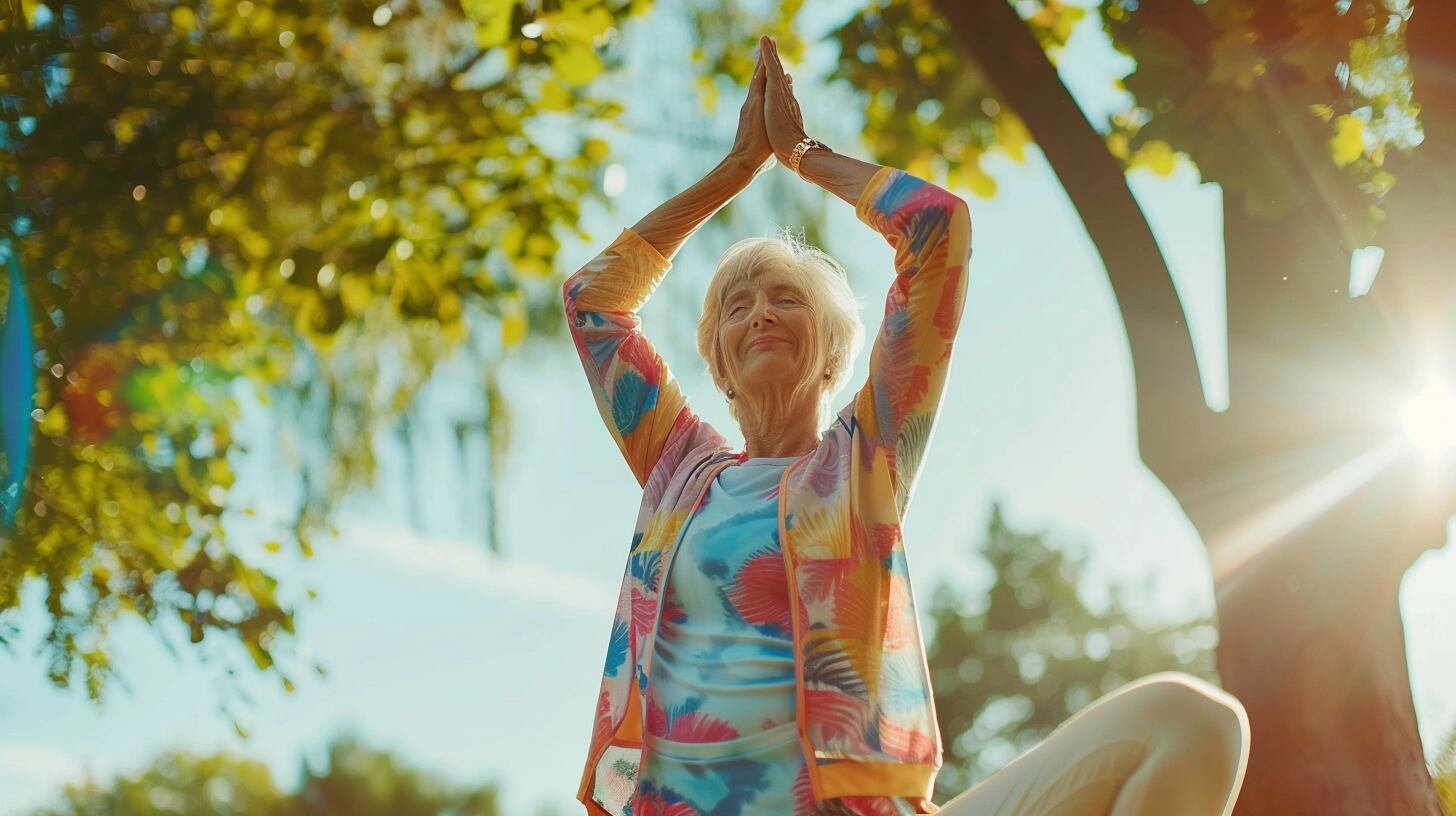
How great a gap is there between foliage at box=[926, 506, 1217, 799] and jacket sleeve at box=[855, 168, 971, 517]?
23013mm

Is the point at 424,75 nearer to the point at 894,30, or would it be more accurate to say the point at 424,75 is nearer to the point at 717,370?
the point at 894,30

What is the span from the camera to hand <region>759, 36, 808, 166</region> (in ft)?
7.52

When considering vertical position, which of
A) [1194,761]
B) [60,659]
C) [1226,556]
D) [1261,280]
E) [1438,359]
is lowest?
[1194,761]

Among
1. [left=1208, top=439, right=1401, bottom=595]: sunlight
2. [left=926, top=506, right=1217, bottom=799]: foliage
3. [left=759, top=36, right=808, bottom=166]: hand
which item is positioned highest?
[left=926, top=506, right=1217, bottom=799]: foliage

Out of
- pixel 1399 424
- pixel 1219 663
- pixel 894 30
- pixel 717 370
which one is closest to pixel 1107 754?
pixel 717 370

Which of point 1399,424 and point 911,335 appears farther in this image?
point 1399,424

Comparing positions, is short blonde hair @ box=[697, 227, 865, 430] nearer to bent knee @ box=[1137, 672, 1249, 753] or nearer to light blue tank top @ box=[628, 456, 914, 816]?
light blue tank top @ box=[628, 456, 914, 816]

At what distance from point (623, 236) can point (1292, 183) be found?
71.0 inches

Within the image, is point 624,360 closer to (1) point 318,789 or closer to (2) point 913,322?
(2) point 913,322

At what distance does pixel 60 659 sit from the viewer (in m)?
4.63

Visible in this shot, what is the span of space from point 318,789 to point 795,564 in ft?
67.3

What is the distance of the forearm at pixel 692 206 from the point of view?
2.33m

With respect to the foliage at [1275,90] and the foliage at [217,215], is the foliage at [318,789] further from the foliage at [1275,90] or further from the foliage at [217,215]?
→ the foliage at [1275,90]

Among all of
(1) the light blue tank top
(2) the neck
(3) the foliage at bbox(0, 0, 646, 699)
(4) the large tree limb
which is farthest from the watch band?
(3) the foliage at bbox(0, 0, 646, 699)
